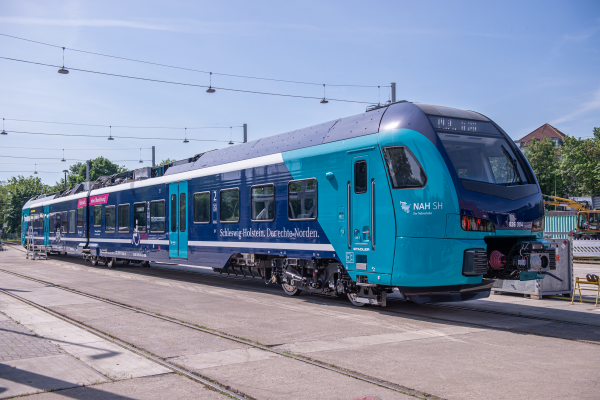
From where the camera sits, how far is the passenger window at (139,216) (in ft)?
59.4

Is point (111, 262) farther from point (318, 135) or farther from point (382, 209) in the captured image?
point (382, 209)

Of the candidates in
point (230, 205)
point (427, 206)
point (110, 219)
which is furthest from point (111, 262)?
point (427, 206)

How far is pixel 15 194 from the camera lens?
8231 cm

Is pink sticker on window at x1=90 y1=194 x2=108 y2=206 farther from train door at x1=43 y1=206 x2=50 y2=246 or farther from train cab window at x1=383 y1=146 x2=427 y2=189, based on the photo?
train cab window at x1=383 y1=146 x2=427 y2=189

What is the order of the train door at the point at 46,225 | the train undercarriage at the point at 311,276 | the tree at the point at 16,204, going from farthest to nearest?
the tree at the point at 16,204, the train door at the point at 46,225, the train undercarriage at the point at 311,276

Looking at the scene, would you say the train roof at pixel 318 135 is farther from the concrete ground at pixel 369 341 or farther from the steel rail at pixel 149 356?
the steel rail at pixel 149 356

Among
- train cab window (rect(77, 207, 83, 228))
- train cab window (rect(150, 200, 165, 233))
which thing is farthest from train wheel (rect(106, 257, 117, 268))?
train cab window (rect(150, 200, 165, 233))

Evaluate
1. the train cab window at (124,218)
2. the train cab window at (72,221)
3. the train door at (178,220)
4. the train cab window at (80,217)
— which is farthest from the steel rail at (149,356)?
the train cab window at (72,221)

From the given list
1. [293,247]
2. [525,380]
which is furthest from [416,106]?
[525,380]

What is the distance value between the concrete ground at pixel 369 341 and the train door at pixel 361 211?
4.04ft

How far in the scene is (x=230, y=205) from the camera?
13523mm

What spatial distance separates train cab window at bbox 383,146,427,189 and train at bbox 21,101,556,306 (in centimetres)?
2

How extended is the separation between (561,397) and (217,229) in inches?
404

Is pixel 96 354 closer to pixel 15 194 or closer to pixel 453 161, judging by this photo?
pixel 453 161
